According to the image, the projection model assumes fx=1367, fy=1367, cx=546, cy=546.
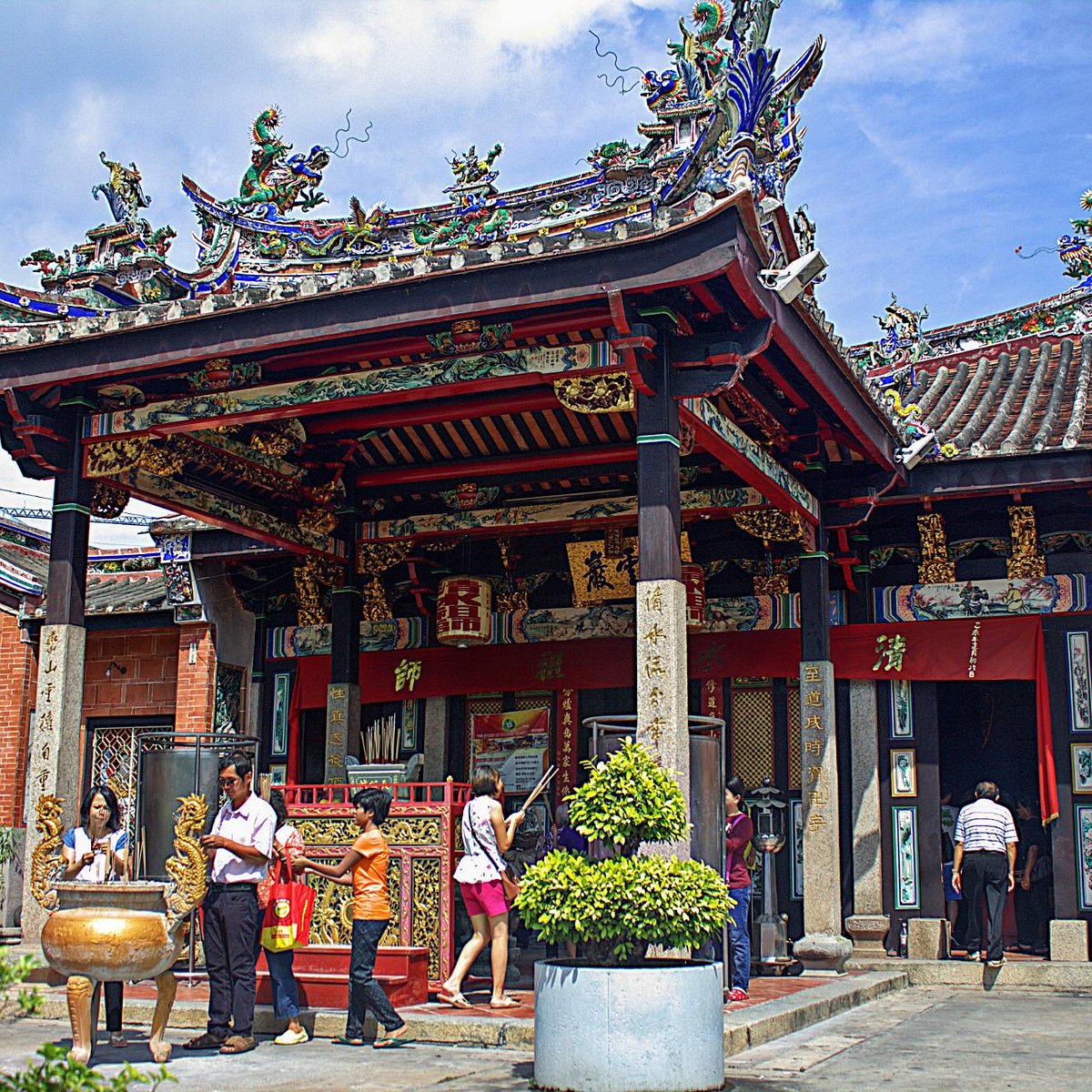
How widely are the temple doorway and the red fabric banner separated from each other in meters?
1.82

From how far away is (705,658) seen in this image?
42.2 ft

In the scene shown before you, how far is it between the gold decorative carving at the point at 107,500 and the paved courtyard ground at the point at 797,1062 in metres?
3.71

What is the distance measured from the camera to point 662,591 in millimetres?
A: 8023

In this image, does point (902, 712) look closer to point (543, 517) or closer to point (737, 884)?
point (543, 517)

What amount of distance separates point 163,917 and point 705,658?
23.3 ft

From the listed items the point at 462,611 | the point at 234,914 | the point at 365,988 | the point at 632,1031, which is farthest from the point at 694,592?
the point at 632,1031

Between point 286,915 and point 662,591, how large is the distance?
283 centimetres

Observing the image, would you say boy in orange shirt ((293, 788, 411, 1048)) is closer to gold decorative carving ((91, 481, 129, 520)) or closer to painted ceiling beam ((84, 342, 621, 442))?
painted ceiling beam ((84, 342, 621, 442))

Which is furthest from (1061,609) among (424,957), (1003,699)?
(424,957)

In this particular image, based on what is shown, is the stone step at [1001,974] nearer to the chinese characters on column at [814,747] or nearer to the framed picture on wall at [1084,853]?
the framed picture on wall at [1084,853]

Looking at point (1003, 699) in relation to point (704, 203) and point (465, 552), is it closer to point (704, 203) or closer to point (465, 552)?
point (465, 552)

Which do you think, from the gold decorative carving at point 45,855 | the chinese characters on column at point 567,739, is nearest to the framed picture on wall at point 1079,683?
the chinese characters on column at point 567,739

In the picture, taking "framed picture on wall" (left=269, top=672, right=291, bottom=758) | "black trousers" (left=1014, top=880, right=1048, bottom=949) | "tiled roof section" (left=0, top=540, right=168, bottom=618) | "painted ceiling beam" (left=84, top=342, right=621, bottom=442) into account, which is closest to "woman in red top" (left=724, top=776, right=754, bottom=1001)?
"painted ceiling beam" (left=84, top=342, right=621, bottom=442)

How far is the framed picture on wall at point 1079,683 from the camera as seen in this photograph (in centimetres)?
1148
